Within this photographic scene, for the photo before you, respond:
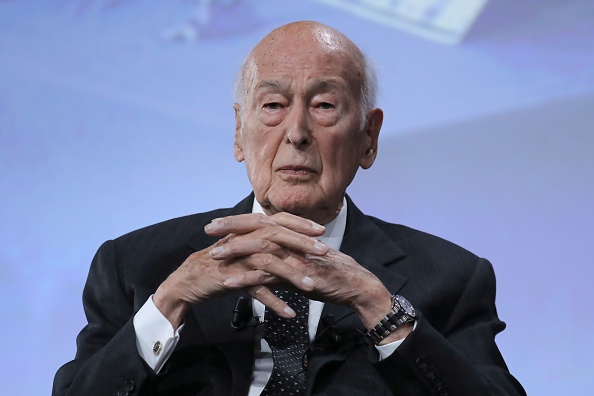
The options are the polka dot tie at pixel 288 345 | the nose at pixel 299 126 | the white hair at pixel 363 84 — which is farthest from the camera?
the white hair at pixel 363 84

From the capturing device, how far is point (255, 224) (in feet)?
8.46

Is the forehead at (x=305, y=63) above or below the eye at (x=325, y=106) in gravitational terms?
above

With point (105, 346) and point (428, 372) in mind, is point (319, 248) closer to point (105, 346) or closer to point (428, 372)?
point (428, 372)

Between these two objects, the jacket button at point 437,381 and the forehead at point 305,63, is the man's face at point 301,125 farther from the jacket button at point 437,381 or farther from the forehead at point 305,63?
the jacket button at point 437,381

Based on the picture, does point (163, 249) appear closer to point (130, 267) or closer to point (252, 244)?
point (130, 267)

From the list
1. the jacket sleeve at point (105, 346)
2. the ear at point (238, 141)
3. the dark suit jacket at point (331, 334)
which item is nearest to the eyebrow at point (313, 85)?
the ear at point (238, 141)

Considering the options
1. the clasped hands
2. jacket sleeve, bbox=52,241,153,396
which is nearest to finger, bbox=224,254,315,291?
the clasped hands

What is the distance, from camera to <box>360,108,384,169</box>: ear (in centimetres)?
309

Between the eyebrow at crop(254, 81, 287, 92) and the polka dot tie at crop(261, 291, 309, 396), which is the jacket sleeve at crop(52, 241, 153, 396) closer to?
the polka dot tie at crop(261, 291, 309, 396)

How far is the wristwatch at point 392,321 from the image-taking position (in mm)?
2570

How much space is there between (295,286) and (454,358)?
41cm

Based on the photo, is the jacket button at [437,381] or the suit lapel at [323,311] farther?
the suit lapel at [323,311]

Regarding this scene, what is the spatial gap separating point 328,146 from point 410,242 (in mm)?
391

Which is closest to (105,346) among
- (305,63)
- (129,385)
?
(129,385)
